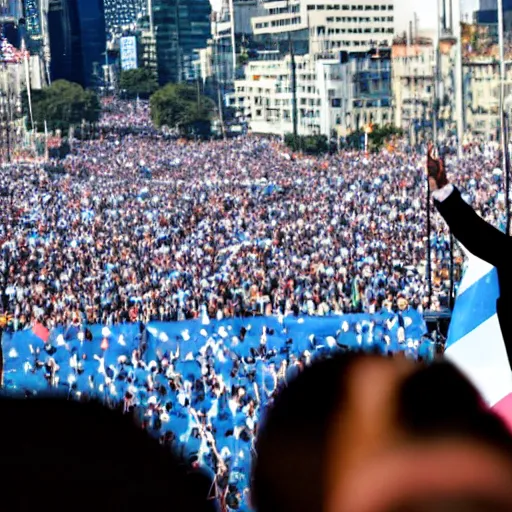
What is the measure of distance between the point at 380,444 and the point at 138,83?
11.7 m

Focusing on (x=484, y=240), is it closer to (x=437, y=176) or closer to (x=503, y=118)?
(x=437, y=176)

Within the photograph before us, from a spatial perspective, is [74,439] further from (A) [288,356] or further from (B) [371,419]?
(A) [288,356]

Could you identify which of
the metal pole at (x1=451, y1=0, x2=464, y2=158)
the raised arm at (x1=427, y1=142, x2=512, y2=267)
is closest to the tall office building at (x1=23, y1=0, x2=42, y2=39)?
the metal pole at (x1=451, y1=0, x2=464, y2=158)

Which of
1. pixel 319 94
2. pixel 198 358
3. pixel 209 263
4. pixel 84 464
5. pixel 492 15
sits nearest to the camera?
pixel 84 464

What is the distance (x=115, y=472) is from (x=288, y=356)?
9818 mm

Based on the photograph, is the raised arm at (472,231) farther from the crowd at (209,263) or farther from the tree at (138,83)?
the tree at (138,83)

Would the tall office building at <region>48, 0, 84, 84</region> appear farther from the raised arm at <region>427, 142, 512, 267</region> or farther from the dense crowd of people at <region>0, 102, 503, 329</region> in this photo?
the raised arm at <region>427, 142, 512, 267</region>

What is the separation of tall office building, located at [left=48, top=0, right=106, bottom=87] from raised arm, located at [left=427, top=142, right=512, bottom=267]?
10.4m

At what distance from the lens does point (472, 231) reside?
1.64 m

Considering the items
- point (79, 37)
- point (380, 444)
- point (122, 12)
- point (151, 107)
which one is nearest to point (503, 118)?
point (151, 107)

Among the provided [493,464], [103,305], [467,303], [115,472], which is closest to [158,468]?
[115,472]

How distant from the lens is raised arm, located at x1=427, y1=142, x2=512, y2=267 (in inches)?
59.4

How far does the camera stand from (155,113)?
476 inches

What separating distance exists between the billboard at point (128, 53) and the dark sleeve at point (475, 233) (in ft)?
34.7
